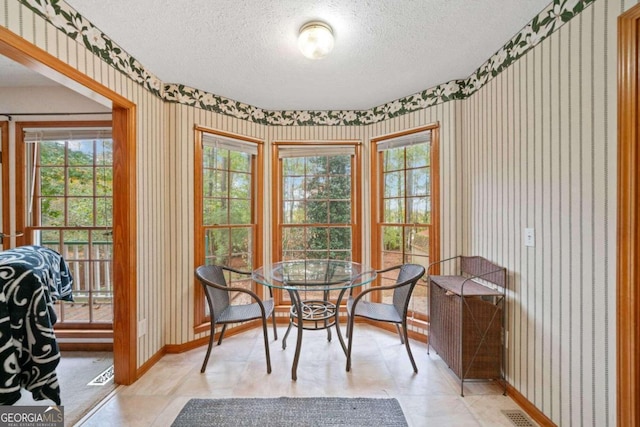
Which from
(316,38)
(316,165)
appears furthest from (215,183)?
(316,38)

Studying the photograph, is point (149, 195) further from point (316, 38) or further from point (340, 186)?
point (340, 186)

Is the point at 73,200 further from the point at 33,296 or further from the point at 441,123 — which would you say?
the point at 441,123

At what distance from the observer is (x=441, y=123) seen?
2.65 meters

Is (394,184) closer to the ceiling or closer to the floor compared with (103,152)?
closer to the floor

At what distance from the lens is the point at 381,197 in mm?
3193

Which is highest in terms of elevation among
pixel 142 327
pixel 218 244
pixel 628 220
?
pixel 628 220

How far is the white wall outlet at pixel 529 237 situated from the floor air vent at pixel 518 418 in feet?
3.60

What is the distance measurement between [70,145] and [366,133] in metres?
3.01

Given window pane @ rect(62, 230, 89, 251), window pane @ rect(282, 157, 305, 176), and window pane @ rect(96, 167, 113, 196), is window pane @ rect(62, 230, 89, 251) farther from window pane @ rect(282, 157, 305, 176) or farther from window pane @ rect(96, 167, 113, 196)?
window pane @ rect(282, 157, 305, 176)

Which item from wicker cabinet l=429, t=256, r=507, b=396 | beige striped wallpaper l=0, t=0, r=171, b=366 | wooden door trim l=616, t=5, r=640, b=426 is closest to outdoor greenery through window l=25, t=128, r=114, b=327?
beige striped wallpaper l=0, t=0, r=171, b=366

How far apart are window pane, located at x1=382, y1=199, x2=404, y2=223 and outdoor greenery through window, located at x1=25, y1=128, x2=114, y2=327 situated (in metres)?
2.83

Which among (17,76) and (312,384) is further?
(17,76)

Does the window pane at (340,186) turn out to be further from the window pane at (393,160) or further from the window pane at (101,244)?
the window pane at (101,244)

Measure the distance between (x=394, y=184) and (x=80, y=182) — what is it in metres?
3.17
